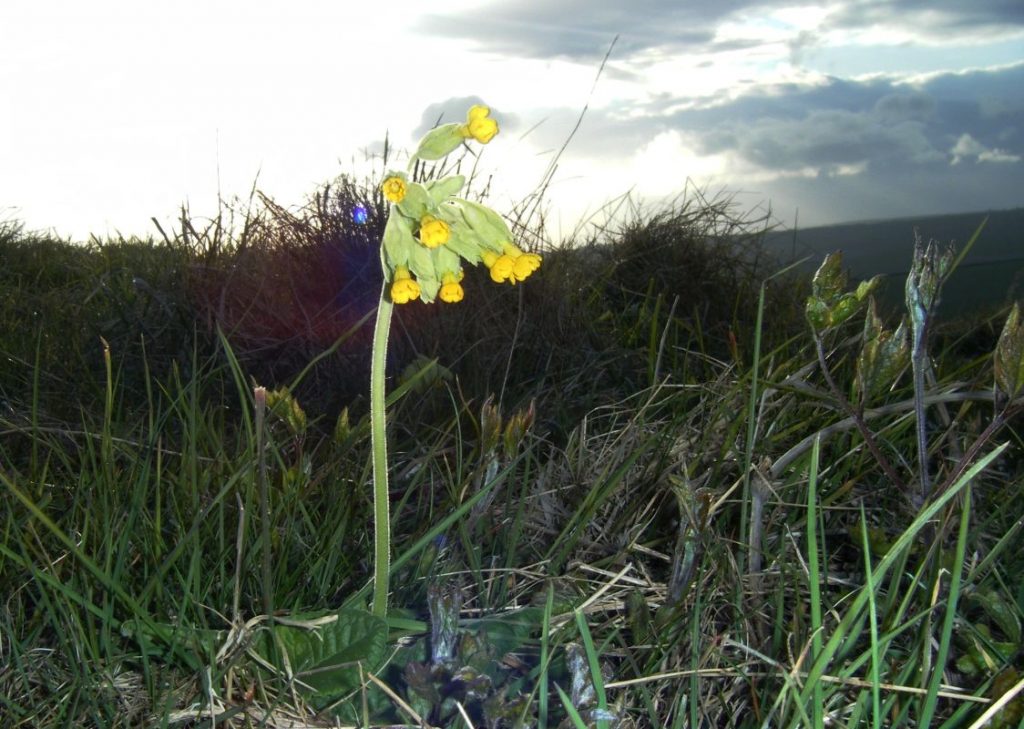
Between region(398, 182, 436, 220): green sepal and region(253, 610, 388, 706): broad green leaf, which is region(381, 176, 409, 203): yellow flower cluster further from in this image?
region(253, 610, 388, 706): broad green leaf

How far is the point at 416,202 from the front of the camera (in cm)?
149

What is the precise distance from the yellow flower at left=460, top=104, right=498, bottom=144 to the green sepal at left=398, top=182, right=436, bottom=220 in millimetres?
133

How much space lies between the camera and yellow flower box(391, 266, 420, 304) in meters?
1.42

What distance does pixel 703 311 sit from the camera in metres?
4.46

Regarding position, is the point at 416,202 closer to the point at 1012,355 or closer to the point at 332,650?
the point at 332,650

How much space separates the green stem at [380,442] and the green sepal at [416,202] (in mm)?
119

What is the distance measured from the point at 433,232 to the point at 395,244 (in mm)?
58

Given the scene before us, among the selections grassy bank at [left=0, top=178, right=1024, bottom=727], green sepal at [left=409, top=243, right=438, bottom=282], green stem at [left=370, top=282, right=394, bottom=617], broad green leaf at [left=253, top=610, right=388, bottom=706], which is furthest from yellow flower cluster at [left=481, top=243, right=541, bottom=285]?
broad green leaf at [left=253, top=610, right=388, bottom=706]

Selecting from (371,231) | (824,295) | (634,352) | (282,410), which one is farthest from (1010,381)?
(371,231)

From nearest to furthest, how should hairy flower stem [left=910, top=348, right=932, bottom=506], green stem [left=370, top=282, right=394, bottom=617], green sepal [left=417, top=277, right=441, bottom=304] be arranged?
green stem [left=370, top=282, right=394, bottom=617] → green sepal [left=417, top=277, right=441, bottom=304] → hairy flower stem [left=910, top=348, right=932, bottom=506]

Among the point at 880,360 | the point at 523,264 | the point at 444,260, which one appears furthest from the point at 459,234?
the point at 880,360

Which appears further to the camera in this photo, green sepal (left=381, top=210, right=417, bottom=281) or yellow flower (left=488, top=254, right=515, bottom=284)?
yellow flower (left=488, top=254, right=515, bottom=284)

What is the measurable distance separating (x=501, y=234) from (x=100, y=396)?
218cm

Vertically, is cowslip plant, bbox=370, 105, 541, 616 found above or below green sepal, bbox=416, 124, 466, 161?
below
